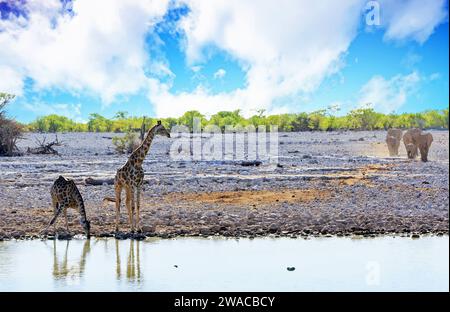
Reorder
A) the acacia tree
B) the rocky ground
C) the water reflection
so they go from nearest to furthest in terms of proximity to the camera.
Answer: the water reflection, the rocky ground, the acacia tree

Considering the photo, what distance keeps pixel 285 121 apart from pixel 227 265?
Result: 49.9m

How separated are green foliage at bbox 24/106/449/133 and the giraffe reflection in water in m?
40.1

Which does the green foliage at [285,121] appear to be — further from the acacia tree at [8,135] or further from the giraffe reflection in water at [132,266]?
the giraffe reflection in water at [132,266]

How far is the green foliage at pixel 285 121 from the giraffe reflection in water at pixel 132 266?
4009 cm

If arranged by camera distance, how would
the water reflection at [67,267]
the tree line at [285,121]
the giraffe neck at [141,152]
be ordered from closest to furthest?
the water reflection at [67,267] < the giraffe neck at [141,152] < the tree line at [285,121]

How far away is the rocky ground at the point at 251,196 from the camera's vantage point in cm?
1333

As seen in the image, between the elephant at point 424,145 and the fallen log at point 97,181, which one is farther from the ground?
the elephant at point 424,145

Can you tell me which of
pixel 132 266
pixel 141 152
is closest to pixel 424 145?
pixel 141 152

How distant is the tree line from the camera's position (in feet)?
186

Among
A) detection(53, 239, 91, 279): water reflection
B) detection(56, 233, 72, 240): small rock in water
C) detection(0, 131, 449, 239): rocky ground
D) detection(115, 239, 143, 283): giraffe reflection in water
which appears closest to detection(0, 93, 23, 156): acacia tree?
detection(0, 131, 449, 239): rocky ground

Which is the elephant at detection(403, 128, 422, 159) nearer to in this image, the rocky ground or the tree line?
the rocky ground

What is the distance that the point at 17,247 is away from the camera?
12.0 metres

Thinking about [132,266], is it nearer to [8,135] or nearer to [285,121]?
[8,135]

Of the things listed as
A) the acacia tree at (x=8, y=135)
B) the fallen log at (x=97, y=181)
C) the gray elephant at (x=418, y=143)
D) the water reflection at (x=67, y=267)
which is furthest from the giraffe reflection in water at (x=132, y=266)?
the gray elephant at (x=418, y=143)
